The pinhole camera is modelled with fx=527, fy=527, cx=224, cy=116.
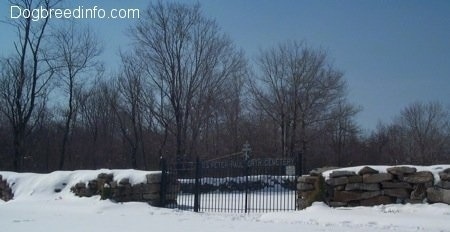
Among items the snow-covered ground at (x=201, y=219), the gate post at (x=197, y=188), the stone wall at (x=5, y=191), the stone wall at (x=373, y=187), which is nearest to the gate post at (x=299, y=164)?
the stone wall at (x=373, y=187)

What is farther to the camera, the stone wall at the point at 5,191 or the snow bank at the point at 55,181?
the stone wall at the point at 5,191

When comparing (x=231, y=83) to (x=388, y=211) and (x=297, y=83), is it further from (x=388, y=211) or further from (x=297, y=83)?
(x=388, y=211)

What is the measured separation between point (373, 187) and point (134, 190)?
23.0 feet

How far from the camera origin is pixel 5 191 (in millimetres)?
19922

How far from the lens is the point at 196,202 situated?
1469cm

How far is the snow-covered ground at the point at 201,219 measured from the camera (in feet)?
32.4

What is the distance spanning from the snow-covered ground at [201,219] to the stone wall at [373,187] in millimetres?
300

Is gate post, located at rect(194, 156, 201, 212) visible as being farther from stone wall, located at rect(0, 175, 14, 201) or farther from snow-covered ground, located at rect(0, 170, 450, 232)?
stone wall, located at rect(0, 175, 14, 201)

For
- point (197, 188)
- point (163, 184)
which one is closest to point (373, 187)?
point (197, 188)

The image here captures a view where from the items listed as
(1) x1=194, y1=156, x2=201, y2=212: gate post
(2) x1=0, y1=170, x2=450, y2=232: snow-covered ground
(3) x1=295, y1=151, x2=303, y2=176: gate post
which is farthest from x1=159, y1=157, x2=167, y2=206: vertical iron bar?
(3) x1=295, y1=151, x2=303, y2=176: gate post

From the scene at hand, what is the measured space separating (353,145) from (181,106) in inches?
550

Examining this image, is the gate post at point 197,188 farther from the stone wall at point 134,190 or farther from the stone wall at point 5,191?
the stone wall at point 5,191

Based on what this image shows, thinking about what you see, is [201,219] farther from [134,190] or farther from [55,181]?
[55,181]

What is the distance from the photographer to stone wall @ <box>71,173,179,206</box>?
15.6 metres
